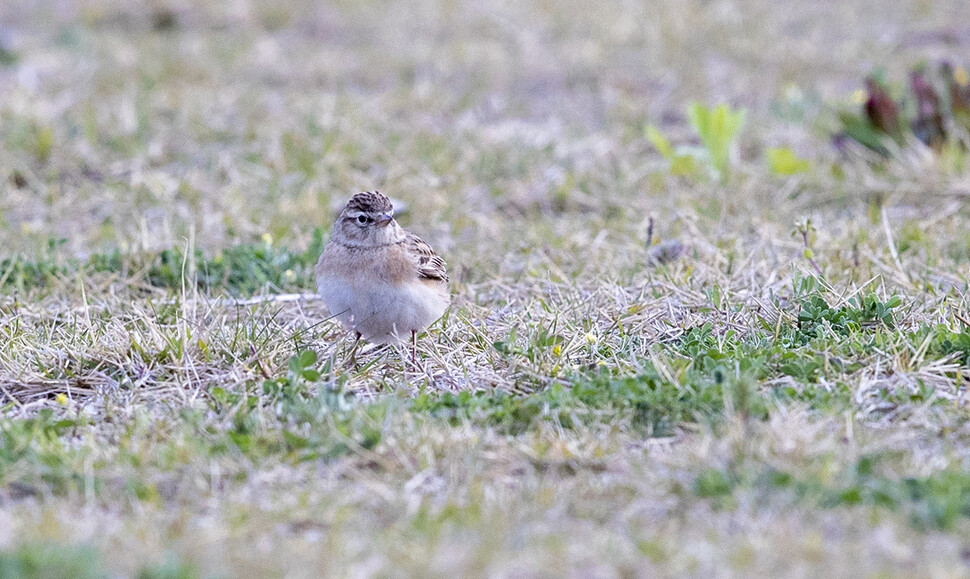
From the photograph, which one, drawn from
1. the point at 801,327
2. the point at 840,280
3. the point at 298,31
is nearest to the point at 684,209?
the point at 840,280

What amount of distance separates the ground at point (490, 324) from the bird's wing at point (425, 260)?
326 millimetres

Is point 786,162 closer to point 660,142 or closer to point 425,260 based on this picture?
point 660,142

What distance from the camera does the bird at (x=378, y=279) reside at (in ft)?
18.4

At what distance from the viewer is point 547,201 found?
8570 mm

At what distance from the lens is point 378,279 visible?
5.65m

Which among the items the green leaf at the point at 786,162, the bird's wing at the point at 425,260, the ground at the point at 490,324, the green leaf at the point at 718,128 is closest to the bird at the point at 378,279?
the bird's wing at the point at 425,260

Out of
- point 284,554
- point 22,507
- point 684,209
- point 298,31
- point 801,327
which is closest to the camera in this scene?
point 284,554

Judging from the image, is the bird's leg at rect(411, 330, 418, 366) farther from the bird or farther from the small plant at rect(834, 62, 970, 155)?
the small plant at rect(834, 62, 970, 155)

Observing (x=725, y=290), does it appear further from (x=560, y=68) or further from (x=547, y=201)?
(x=560, y=68)

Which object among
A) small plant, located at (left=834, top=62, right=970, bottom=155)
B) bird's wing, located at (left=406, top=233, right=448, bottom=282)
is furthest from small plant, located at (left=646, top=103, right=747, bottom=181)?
bird's wing, located at (left=406, top=233, right=448, bottom=282)

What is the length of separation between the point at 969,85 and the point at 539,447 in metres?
5.98

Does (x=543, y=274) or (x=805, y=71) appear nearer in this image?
(x=543, y=274)

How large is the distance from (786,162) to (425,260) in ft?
11.7

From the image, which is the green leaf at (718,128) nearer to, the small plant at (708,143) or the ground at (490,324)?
the small plant at (708,143)
